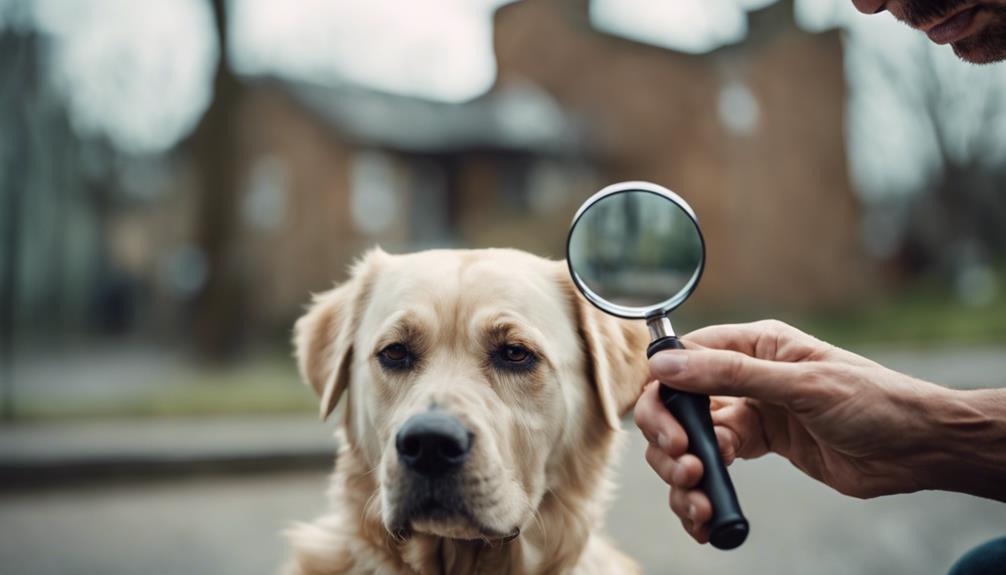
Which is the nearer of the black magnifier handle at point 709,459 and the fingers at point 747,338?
the black magnifier handle at point 709,459

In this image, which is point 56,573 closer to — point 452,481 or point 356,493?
point 356,493

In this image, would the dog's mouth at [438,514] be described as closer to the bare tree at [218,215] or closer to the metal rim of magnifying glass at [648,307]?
the metal rim of magnifying glass at [648,307]

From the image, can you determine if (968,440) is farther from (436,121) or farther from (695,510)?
(436,121)

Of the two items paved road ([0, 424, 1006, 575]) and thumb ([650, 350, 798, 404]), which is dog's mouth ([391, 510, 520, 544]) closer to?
thumb ([650, 350, 798, 404])

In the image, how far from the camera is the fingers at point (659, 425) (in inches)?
71.3

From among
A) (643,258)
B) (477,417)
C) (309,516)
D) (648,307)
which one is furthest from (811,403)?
(309,516)

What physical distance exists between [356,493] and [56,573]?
393 cm

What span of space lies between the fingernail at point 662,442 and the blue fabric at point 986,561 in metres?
1.13

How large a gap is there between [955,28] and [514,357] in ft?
5.14

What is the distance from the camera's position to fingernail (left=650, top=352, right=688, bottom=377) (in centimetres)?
177

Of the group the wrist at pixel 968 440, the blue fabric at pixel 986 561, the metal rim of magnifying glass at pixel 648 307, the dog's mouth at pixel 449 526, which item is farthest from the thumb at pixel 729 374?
the blue fabric at pixel 986 561

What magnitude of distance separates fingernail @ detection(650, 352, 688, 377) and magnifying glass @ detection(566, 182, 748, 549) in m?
0.05

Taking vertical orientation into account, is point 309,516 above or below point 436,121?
below

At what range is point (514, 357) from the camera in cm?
249
